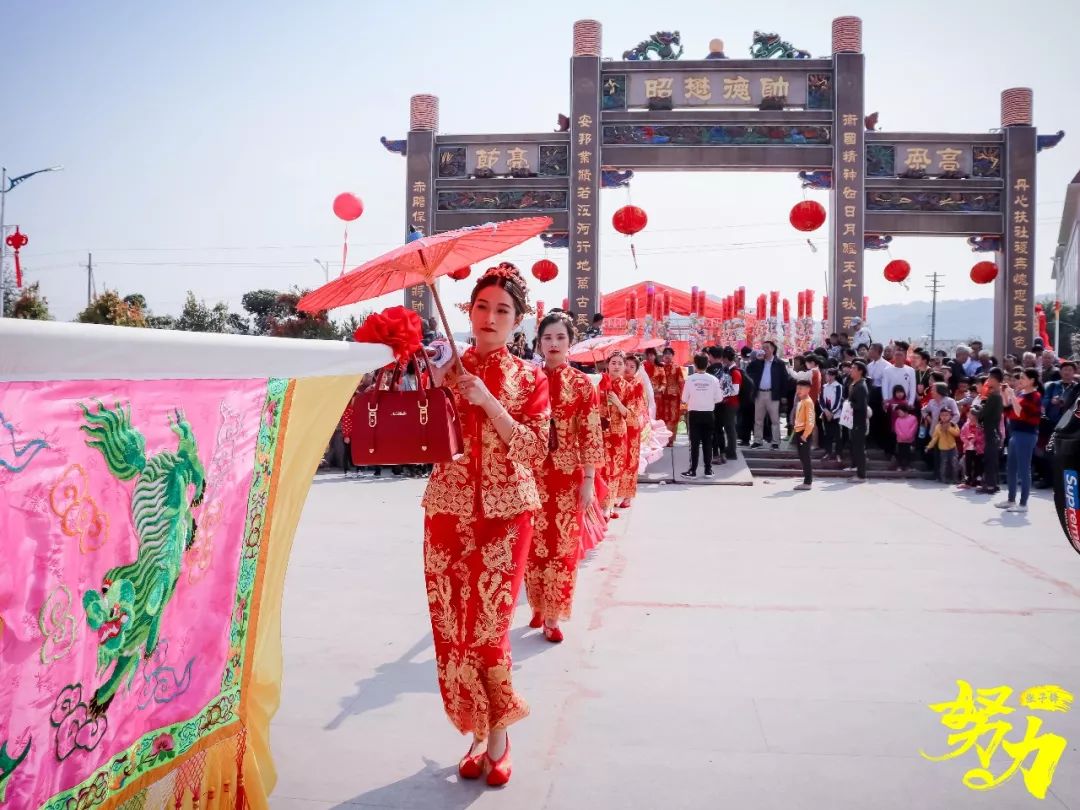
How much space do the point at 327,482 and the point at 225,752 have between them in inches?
313

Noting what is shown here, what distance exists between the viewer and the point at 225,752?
6.30 feet

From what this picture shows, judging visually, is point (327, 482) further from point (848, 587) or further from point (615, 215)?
point (615, 215)

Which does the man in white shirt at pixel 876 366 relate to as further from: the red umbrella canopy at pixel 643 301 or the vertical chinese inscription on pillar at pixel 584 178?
the red umbrella canopy at pixel 643 301

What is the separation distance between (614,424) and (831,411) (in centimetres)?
499

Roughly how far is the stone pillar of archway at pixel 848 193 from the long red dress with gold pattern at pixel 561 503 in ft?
44.1

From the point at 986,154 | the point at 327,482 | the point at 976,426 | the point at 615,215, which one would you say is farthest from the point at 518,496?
the point at 986,154

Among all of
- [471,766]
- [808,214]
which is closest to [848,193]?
[808,214]

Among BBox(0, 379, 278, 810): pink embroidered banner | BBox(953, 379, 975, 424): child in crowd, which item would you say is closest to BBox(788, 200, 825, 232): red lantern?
BBox(953, 379, 975, 424): child in crowd

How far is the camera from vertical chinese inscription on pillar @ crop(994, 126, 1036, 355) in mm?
16266

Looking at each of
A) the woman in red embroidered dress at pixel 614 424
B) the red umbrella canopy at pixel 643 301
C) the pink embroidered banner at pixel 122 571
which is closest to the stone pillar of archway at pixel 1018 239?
the red umbrella canopy at pixel 643 301

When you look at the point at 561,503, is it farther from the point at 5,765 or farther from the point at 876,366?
the point at 876,366

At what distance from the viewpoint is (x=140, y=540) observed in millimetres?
1550

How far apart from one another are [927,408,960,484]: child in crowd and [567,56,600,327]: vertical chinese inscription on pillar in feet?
25.1

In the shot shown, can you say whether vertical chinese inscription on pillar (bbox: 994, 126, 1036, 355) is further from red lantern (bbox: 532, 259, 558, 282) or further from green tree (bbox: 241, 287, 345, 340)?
green tree (bbox: 241, 287, 345, 340)
